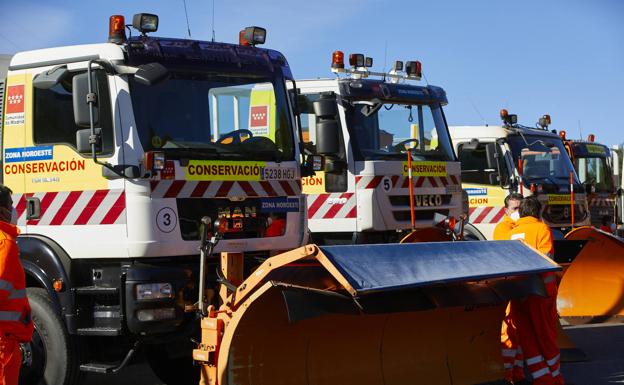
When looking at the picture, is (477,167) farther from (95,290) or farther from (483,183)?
(95,290)

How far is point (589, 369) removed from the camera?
29.1 feet

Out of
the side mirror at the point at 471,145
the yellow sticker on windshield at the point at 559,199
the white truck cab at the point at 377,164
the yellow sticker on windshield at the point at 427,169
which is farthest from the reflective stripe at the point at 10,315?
Answer: the yellow sticker on windshield at the point at 559,199

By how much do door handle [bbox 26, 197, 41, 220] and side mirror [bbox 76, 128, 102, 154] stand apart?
0.69 meters

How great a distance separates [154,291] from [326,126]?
3.05 m

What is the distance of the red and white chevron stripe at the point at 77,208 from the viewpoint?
6.93m

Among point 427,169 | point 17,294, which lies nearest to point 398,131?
point 427,169

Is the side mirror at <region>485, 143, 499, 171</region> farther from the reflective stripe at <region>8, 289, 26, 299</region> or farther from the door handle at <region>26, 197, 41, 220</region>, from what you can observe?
the reflective stripe at <region>8, 289, 26, 299</region>

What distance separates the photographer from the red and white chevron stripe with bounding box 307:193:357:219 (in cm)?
1044

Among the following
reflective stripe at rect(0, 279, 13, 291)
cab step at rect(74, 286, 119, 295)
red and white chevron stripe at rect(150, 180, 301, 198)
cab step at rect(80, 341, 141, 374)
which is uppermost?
red and white chevron stripe at rect(150, 180, 301, 198)

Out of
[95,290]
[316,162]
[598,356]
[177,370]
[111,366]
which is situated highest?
[316,162]

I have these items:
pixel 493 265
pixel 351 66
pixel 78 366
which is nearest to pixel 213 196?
pixel 78 366

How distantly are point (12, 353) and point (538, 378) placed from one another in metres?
4.21

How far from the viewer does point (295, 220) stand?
7898mm

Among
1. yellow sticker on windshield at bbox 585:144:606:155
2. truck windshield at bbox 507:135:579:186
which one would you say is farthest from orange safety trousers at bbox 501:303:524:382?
yellow sticker on windshield at bbox 585:144:606:155
